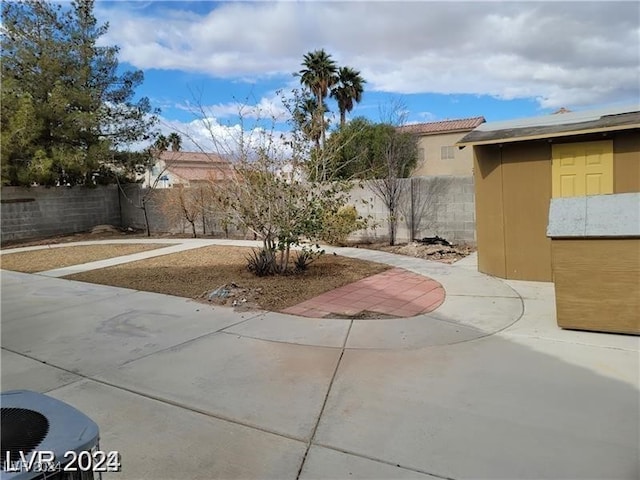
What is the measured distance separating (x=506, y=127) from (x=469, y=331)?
427 centimetres

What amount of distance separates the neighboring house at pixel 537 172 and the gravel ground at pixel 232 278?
2.22 m

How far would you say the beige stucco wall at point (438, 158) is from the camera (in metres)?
31.5

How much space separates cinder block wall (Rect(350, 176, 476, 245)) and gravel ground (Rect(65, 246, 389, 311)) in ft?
8.17

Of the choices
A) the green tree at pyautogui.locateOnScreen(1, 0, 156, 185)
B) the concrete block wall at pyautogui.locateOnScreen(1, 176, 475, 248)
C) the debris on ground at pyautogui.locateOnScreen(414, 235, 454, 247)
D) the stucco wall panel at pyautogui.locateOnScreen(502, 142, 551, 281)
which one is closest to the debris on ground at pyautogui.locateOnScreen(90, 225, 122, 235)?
the concrete block wall at pyautogui.locateOnScreen(1, 176, 475, 248)

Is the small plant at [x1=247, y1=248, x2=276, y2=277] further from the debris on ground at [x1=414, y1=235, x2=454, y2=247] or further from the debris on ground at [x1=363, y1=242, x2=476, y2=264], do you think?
the debris on ground at [x1=414, y1=235, x2=454, y2=247]

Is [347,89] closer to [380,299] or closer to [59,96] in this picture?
[59,96]

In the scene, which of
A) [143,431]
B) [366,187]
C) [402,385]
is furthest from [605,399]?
[366,187]

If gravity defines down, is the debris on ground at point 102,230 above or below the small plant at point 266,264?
above

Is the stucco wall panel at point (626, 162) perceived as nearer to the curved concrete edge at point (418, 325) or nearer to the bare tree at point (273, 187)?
the curved concrete edge at point (418, 325)

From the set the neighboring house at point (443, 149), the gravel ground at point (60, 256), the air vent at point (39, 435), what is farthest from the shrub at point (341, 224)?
the neighboring house at point (443, 149)

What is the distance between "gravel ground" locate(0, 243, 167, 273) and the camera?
10.3 meters

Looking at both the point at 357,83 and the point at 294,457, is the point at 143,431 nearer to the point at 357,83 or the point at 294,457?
the point at 294,457

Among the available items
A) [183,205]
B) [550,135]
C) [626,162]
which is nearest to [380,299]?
[550,135]

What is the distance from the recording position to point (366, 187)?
38.8ft
